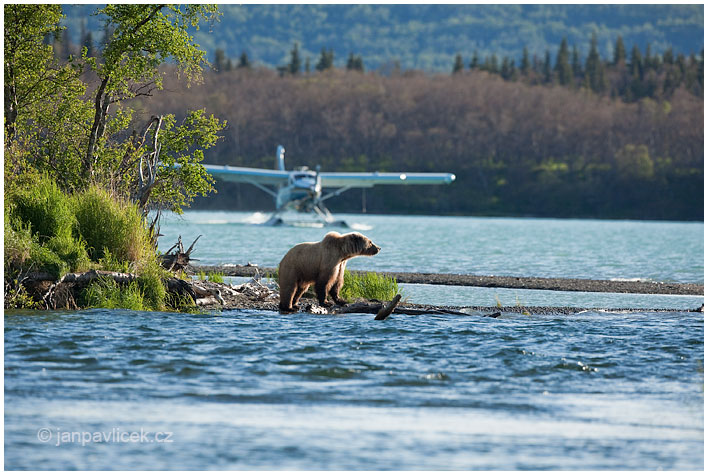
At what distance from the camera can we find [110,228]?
40.2 feet

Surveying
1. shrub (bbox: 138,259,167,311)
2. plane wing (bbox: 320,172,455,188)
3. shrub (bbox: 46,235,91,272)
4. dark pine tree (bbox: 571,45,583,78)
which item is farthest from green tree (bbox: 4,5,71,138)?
dark pine tree (bbox: 571,45,583,78)

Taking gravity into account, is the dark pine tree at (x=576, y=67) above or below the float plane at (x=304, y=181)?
above

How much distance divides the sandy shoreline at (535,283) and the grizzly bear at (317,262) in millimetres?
6255

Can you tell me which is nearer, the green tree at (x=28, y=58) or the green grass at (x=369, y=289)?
the green tree at (x=28, y=58)

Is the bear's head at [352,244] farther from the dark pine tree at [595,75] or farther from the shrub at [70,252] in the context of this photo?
the dark pine tree at [595,75]

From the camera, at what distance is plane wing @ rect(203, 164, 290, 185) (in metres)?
49.8

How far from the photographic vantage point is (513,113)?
129000mm

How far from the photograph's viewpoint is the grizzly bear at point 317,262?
11531 mm

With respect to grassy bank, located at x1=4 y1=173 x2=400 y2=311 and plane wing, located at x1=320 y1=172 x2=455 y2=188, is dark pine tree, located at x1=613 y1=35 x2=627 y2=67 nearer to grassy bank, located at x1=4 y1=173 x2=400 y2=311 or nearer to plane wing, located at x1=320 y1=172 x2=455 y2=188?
plane wing, located at x1=320 y1=172 x2=455 y2=188

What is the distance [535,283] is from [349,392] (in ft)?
41.0

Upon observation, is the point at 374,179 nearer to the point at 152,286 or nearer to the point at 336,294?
the point at 336,294

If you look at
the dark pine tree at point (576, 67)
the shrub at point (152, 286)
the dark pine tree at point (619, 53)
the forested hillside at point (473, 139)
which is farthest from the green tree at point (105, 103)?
the dark pine tree at point (619, 53)

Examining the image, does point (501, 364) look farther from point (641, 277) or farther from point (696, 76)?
point (696, 76)

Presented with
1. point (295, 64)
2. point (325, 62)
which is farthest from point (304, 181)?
point (325, 62)
